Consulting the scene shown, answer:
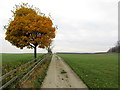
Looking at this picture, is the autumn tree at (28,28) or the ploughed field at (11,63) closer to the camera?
the ploughed field at (11,63)

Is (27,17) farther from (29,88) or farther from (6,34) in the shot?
(29,88)

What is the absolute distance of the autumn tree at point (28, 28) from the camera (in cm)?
1675

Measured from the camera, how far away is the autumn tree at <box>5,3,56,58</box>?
1675 centimetres

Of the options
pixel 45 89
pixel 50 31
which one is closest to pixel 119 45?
pixel 50 31

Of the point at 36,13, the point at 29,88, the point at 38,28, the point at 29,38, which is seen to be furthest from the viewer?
the point at 36,13

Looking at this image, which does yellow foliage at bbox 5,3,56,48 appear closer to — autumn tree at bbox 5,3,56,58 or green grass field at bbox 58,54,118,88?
autumn tree at bbox 5,3,56,58

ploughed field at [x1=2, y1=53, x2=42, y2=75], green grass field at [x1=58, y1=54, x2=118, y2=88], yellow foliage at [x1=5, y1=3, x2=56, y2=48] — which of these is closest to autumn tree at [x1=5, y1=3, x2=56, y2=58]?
yellow foliage at [x1=5, y1=3, x2=56, y2=48]

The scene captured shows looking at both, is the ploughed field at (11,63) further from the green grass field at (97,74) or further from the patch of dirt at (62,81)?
the green grass field at (97,74)

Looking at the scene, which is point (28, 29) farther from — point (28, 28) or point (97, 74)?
point (97, 74)

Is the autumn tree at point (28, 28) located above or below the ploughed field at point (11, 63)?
above

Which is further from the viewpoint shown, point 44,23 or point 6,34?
point 6,34

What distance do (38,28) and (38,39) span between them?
70.0 inches

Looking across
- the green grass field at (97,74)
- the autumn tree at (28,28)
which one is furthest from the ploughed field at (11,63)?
the green grass field at (97,74)

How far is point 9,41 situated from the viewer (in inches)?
749
